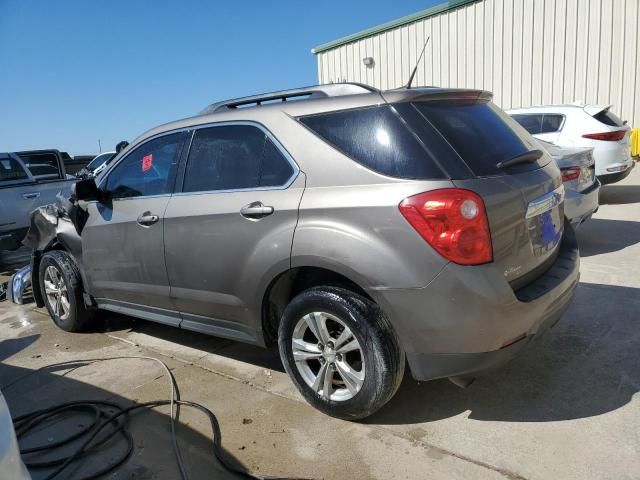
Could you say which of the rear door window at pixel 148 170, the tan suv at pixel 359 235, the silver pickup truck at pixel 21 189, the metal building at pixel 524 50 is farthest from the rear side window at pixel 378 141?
the metal building at pixel 524 50

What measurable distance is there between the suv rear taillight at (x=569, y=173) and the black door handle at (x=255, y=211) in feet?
12.6

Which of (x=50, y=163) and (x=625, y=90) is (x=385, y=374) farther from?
(x=625, y=90)

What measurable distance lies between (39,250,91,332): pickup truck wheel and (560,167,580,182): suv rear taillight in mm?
4888

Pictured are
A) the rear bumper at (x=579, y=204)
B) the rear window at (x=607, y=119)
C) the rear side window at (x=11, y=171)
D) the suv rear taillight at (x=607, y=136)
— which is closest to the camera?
the rear bumper at (x=579, y=204)

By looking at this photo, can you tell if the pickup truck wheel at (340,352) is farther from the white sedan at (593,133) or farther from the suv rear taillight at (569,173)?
the white sedan at (593,133)

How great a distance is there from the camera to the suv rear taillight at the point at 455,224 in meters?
2.41

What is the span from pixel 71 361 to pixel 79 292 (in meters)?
0.69

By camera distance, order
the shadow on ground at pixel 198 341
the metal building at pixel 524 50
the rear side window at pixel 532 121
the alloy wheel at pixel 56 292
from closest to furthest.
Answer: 1. the shadow on ground at pixel 198 341
2. the alloy wheel at pixel 56 292
3. the rear side window at pixel 532 121
4. the metal building at pixel 524 50

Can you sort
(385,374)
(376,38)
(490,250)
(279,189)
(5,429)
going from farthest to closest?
(376,38) → (279,189) → (385,374) → (490,250) → (5,429)

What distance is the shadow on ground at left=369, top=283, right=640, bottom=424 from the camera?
2869mm

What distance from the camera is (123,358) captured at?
411 cm

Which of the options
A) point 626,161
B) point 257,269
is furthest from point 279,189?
point 626,161

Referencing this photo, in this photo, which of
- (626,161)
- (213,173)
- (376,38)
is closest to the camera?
(213,173)

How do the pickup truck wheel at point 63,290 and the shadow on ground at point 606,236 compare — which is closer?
the pickup truck wheel at point 63,290
